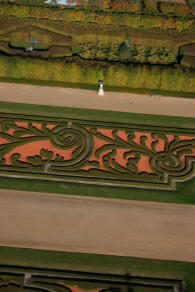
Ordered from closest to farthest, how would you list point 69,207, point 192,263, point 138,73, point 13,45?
1. point 192,263
2. point 69,207
3. point 138,73
4. point 13,45

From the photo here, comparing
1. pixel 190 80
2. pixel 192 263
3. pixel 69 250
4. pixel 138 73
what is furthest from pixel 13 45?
pixel 192 263

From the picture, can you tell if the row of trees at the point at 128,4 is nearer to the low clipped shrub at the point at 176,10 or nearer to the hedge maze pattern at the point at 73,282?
the low clipped shrub at the point at 176,10

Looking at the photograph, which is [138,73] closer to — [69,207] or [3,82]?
[3,82]

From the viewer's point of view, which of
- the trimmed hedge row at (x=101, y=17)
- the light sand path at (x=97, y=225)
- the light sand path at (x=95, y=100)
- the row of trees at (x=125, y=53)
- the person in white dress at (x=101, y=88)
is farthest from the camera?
the trimmed hedge row at (x=101, y=17)

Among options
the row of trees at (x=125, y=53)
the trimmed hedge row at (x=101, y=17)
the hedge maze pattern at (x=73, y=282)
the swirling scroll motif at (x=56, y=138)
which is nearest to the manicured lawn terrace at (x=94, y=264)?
the hedge maze pattern at (x=73, y=282)

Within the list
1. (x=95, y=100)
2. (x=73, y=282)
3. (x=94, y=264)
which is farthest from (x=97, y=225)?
(x=95, y=100)

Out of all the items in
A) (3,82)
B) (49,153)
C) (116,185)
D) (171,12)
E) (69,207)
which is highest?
(171,12)

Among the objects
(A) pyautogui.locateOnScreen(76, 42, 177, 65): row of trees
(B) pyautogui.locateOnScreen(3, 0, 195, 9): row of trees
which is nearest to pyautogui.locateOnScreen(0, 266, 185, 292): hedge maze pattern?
(A) pyautogui.locateOnScreen(76, 42, 177, 65): row of trees
